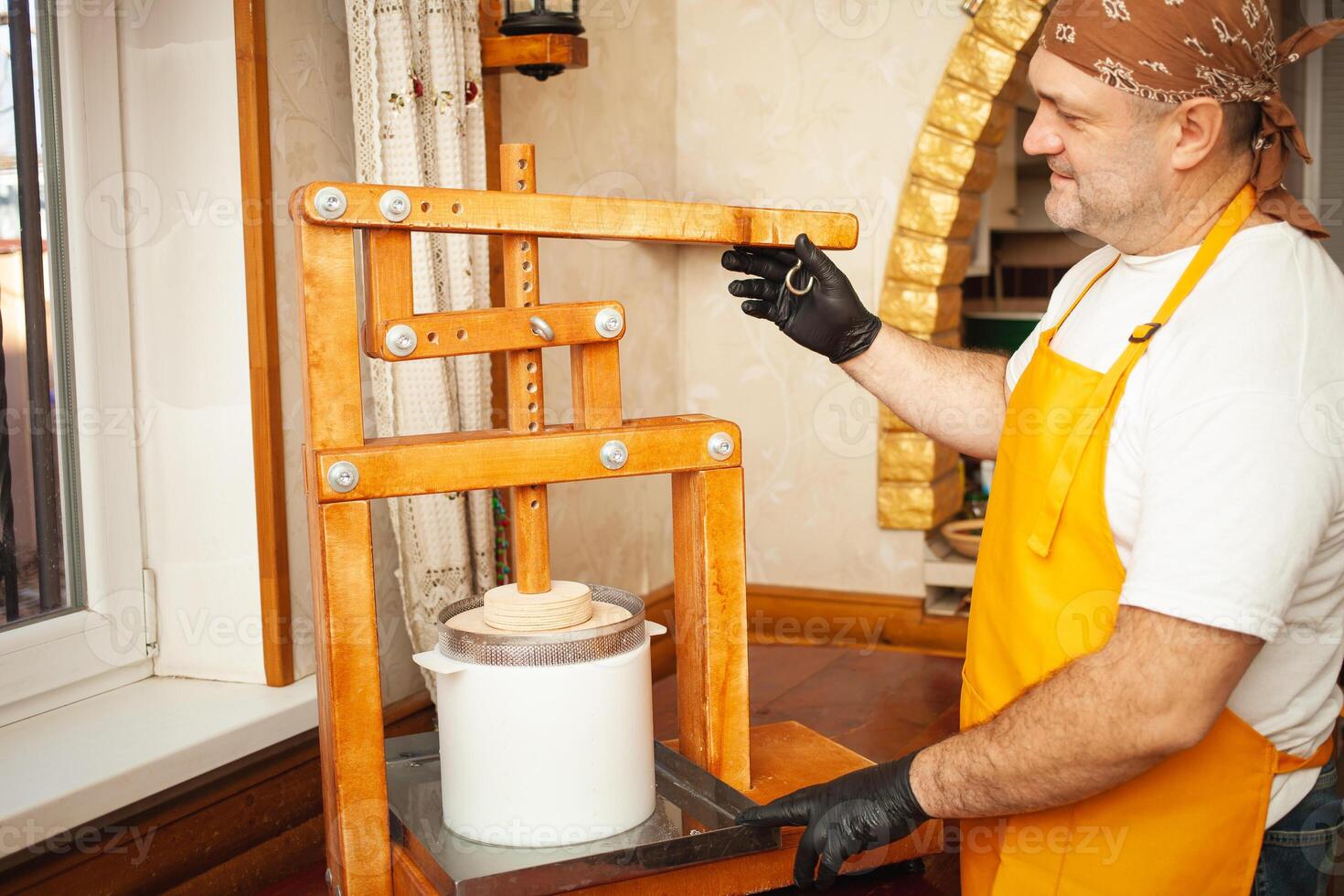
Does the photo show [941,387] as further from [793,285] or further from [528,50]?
[528,50]

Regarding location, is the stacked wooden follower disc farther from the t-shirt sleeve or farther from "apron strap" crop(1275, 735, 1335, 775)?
"apron strap" crop(1275, 735, 1335, 775)

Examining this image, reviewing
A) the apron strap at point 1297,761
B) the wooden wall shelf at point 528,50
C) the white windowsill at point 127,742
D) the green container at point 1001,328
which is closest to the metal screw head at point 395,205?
the white windowsill at point 127,742

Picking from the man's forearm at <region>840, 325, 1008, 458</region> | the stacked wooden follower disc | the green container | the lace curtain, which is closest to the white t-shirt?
the man's forearm at <region>840, 325, 1008, 458</region>

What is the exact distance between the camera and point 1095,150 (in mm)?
1185

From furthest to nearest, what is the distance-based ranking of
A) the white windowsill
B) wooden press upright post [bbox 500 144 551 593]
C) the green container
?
1. the green container
2. the white windowsill
3. wooden press upright post [bbox 500 144 551 593]

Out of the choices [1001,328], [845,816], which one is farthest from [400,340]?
[1001,328]

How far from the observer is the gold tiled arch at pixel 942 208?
2.74 metres

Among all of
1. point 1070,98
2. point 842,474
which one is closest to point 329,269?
point 1070,98

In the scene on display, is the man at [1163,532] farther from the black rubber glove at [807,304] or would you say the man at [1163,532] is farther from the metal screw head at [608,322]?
the metal screw head at [608,322]

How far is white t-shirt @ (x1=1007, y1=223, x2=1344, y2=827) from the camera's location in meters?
0.98

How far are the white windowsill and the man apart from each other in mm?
786

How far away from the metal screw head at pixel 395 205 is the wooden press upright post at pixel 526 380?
0.38 feet

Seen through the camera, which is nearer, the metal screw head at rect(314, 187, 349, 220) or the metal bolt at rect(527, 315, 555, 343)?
the metal screw head at rect(314, 187, 349, 220)

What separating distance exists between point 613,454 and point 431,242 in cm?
78
